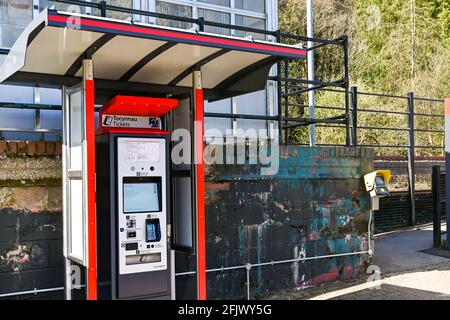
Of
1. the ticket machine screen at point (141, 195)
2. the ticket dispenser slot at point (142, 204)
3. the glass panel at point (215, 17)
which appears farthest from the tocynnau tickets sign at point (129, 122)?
the glass panel at point (215, 17)

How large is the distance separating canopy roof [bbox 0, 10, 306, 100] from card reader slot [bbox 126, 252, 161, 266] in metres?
1.73

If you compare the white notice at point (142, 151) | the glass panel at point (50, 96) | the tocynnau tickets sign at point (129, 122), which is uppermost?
the glass panel at point (50, 96)

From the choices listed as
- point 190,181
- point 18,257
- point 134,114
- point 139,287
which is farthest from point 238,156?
point 18,257

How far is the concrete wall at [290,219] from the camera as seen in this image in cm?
638

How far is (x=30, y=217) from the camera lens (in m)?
5.21

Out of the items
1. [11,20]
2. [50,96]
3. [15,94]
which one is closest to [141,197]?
[50,96]

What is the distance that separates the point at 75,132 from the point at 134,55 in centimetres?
91

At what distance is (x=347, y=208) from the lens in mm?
7520

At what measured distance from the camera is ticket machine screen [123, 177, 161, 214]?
195 inches

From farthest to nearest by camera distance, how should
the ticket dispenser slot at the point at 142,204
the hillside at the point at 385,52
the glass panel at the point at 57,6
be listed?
1. the hillside at the point at 385,52
2. the glass panel at the point at 57,6
3. the ticket dispenser slot at the point at 142,204

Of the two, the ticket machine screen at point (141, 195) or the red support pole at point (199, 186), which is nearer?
the ticket machine screen at point (141, 195)

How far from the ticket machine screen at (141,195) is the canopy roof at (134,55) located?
42.5 inches

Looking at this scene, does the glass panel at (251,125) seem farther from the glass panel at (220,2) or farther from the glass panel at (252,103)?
the glass panel at (220,2)

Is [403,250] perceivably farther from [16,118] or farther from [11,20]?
[11,20]
